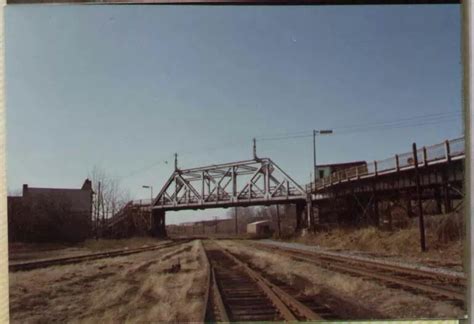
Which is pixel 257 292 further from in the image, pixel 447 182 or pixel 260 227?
pixel 447 182

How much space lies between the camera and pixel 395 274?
3.27m

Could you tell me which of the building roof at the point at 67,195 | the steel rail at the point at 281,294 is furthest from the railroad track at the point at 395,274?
the building roof at the point at 67,195

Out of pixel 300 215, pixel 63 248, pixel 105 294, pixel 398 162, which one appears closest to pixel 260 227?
pixel 300 215

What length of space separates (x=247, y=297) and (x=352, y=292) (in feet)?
2.69

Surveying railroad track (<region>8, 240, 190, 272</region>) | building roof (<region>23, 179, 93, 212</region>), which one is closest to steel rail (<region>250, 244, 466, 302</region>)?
railroad track (<region>8, 240, 190, 272</region>)

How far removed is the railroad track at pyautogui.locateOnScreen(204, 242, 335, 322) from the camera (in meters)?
2.96

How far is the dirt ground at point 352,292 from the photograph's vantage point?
289 cm

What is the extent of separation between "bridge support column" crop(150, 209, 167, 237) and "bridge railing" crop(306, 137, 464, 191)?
1221 mm

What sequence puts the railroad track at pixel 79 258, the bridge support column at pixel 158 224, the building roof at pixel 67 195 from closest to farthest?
the railroad track at pixel 79 258 → the building roof at pixel 67 195 → the bridge support column at pixel 158 224

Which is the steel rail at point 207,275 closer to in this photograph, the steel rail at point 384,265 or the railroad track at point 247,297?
the railroad track at point 247,297

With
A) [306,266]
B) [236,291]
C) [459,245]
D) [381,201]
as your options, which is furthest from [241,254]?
[459,245]

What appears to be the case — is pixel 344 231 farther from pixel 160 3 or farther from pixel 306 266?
pixel 160 3

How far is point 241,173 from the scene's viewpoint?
3.25 m

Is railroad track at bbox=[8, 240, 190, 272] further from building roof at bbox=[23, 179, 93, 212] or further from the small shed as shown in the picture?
the small shed
